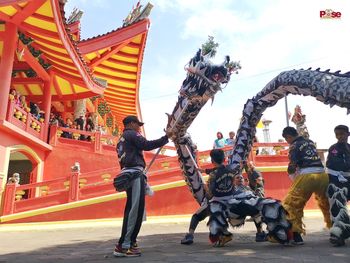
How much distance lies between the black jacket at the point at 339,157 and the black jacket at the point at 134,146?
6.29ft

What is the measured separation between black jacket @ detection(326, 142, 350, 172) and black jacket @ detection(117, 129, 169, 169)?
192 centimetres

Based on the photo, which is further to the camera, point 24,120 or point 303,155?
point 24,120

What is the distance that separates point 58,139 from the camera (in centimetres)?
1084

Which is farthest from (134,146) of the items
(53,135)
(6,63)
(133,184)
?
(53,135)

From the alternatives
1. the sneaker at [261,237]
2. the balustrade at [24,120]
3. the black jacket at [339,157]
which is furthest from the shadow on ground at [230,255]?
the balustrade at [24,120]

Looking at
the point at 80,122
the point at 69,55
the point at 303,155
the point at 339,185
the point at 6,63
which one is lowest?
the point at 339,185

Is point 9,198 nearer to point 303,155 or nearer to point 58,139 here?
point 58,139

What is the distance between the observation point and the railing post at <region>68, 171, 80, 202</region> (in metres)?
8.15

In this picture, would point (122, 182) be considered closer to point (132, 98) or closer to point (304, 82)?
point (304, 82)

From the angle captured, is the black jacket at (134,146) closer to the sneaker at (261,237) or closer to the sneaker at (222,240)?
the sneaker at (222,240)

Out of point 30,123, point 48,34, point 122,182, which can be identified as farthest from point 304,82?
point 30,123

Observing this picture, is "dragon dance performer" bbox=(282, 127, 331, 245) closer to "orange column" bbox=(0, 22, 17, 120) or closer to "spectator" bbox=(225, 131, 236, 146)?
"spectator" bbox=(225, 131, 236, 146)

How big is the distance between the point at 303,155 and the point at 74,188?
594 centimetres

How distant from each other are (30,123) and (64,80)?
116 inches
